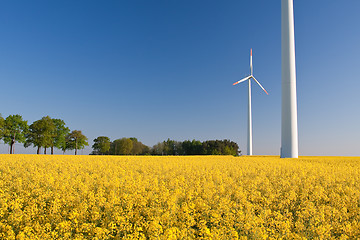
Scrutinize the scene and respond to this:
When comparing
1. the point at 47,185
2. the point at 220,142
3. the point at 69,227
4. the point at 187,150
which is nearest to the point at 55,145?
the point at 187,150

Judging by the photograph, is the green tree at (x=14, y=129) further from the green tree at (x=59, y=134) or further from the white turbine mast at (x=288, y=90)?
the white turbine mast at (x=288, y=90)

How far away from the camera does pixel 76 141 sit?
93.9 metres

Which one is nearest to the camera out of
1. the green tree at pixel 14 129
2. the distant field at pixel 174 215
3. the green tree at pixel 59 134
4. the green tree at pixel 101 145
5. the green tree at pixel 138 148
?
the distant field at pixel 174 215

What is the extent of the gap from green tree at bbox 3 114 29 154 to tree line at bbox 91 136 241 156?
130 feet

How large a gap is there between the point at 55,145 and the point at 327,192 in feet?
304

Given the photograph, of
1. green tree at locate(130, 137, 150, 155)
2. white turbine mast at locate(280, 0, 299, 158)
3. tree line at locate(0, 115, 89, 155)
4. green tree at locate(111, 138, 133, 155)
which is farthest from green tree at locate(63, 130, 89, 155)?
white turbine mast at locate(280, 0, 299, 158)

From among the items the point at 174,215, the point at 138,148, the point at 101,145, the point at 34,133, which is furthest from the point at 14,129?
the point at 174,215

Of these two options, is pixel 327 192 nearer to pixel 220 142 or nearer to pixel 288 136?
pixel 288 136

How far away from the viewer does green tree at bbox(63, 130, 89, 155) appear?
308 ft

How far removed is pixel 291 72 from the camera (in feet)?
129

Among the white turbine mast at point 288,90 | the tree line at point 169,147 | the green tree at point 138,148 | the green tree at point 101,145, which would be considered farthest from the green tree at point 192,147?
the white turbine mast at point 288,90

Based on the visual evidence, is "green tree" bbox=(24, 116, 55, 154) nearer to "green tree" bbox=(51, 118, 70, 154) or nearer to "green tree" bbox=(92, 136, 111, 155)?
"green tree" bbox=(51, 118, 70, 154)

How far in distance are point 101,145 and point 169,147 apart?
39093 millimetres

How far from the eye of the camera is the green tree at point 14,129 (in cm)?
7550
